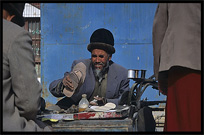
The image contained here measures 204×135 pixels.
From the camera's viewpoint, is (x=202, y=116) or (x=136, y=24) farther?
(x=136, y=24)

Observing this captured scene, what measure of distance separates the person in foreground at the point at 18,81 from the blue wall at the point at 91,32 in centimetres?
618

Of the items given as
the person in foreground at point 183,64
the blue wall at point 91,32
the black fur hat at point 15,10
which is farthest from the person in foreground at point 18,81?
the blue wall at point 91,32

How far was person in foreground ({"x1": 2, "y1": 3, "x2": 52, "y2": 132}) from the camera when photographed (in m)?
2.00

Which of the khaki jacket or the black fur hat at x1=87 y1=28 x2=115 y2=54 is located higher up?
the black fur hat at x1=87 y1=28 x2=115 y2=54

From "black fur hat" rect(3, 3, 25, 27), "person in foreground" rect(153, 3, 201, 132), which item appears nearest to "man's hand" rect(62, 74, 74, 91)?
"black fur hat" rect(3, 3, 25, 27)

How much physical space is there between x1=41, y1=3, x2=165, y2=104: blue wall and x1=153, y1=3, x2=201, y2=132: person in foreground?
5.88m

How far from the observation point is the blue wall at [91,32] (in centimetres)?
829

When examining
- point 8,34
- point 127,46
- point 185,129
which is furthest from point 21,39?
point 127,46

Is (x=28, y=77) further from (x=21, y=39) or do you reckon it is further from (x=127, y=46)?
(x=127, y=46)

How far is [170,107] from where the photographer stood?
2279 mm

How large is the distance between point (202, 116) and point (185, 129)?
156 mm

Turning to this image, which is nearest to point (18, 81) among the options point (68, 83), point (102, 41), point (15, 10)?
point (15, 10)

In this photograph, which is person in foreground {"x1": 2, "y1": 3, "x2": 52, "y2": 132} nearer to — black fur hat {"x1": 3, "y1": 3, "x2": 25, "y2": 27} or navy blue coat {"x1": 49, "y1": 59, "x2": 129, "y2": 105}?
black fur hat {"x1": 3, "y1": 3, "x2": 25, "y2": 27}

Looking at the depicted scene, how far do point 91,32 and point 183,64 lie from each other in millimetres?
6350
